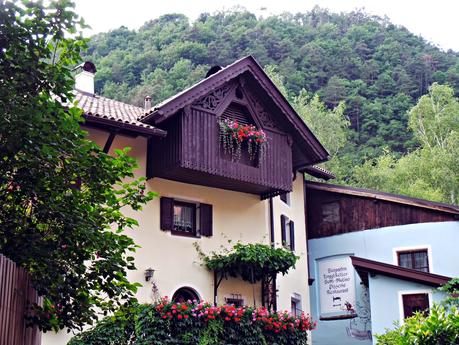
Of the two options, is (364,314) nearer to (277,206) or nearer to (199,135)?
(277,206)

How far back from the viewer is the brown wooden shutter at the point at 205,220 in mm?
18125

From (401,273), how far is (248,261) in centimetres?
427

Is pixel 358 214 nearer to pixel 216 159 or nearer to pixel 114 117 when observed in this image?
pixel 216 159

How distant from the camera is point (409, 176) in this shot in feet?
117

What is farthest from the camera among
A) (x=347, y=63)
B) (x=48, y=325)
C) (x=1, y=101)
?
(x=347, y=63)

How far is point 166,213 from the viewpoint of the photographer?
1738 centimetres

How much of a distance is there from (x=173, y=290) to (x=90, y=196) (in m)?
10.4

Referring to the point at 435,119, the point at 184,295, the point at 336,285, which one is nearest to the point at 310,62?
the point at 435,119

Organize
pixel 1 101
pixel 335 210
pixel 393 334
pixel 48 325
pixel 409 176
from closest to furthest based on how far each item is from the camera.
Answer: pixel 1 101
pixel 48 325
pixel 393 334
pixel 335 210
pixel 409 176

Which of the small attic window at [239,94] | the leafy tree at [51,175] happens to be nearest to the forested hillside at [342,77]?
the small attic window at [239,94]

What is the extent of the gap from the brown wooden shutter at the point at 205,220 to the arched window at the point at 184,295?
1.46 meters

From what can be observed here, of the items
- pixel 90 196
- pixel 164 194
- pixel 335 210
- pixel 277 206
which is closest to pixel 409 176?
pixel 335 210

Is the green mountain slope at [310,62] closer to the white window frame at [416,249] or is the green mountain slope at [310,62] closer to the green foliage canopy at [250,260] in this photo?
the white window frame at [416,249]

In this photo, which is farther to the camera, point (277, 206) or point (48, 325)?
point (277, 206)
